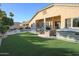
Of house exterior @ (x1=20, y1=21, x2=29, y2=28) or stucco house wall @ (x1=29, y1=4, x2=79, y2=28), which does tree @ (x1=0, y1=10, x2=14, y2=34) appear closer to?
house exterior @ (x1=20, y1=21, x2=29, y2=28)

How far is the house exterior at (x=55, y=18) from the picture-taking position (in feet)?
23.7

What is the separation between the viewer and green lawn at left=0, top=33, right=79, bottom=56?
703 cm

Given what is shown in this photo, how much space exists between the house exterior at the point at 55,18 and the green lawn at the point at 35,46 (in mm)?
327

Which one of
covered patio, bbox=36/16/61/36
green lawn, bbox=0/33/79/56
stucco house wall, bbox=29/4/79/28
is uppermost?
stucco house wall, bbox=29/4/79/28

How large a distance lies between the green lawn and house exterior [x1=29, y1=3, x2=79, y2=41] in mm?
327

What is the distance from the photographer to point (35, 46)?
7180 millimetres

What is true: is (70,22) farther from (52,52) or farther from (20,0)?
(20,0)

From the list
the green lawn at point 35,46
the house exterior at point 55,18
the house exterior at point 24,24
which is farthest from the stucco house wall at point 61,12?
the green lawn at point 35,46

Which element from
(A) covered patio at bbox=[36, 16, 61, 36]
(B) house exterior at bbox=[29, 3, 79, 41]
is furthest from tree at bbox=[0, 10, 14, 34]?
(A) covered patio at bbox=[36, 16, 61, 36]

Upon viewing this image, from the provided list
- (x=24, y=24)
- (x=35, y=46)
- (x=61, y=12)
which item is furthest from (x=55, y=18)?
(x=35, y=46)

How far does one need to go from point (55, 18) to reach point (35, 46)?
0.91m

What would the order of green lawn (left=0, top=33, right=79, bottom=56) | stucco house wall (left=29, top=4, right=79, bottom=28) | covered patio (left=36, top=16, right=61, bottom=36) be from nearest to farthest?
green lawn (left=0, top=33, right=79, bottom=56) → stucco house wall (left=29, top=4, right=79, bottom=28) → covered patio (left=36, top=16, right=61, bottom=36)

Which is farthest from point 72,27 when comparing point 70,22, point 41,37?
point 41,37

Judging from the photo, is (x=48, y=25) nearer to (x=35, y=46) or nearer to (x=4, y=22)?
(x=35, y=46)
